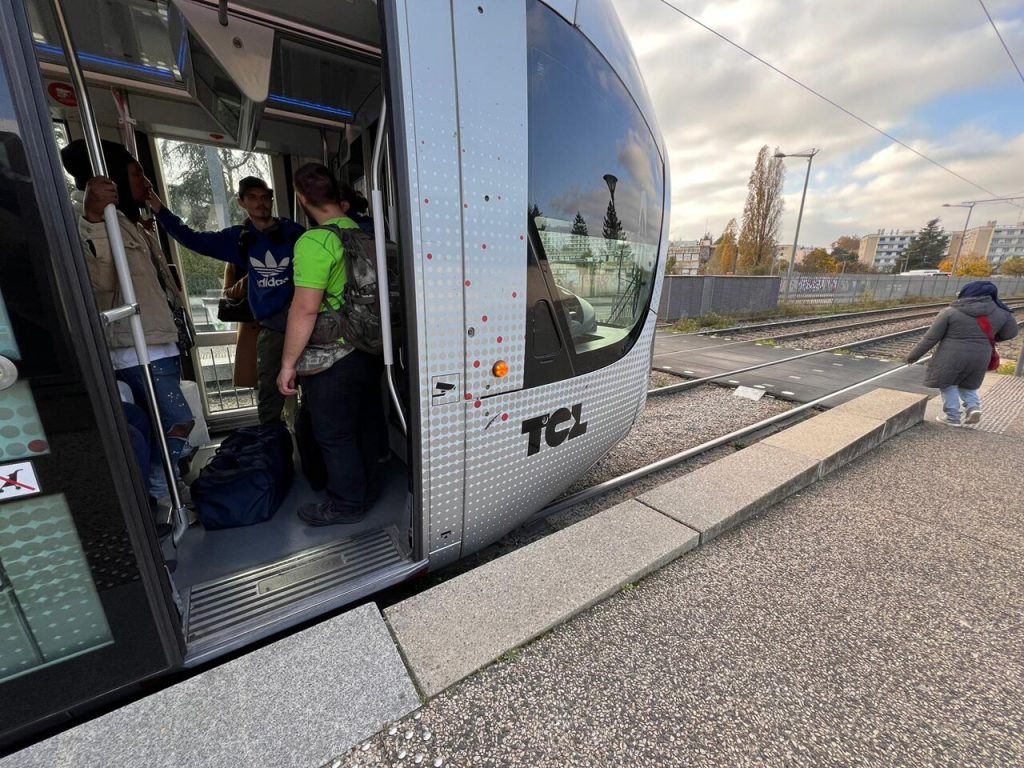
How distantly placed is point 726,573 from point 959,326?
4942mm

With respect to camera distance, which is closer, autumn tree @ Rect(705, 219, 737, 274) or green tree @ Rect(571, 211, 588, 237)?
green tree @ Rect(571, 211, 588, 237)

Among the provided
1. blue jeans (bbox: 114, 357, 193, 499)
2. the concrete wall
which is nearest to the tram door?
blue jeans (bbox: 114, 357, 193, 499)

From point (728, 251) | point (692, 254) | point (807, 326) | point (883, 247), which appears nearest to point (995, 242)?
point (883, 247)

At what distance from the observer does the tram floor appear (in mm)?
2131

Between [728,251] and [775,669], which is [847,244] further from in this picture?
[775,669]

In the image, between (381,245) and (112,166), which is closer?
(381,245)

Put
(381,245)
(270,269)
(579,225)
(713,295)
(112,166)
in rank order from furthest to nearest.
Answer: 1. (713,295)
2. (270,269)
3. (112,166)
4. (579,225)
5. (381,245)

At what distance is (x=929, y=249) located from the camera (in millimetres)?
66250

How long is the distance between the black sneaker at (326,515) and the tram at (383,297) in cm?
5

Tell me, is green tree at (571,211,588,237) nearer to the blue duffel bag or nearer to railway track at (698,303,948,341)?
the blue duffel bag

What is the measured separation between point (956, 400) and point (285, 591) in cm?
700

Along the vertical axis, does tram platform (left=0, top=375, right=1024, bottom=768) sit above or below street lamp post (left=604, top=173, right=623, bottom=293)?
below

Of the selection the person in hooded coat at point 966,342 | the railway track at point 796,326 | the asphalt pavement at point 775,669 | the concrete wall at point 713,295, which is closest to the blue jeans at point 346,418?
the asphalt pavement at point 775,669

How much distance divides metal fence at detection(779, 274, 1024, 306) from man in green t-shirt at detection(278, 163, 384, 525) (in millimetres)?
22622
